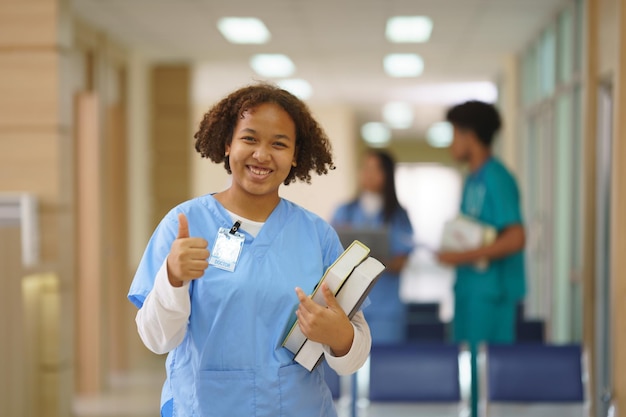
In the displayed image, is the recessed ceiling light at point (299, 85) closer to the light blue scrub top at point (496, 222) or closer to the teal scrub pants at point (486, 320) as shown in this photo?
the light blue scrub top at point (496, 222)

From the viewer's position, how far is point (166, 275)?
1.89 metres

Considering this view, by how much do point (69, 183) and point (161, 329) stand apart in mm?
3862

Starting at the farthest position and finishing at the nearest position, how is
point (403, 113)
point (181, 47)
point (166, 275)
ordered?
point (403, 113) → point (181, 47) → point (166, 275)

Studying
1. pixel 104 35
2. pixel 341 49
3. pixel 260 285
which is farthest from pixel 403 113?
pixel 260 285

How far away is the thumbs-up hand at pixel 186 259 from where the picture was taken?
1.84 meters

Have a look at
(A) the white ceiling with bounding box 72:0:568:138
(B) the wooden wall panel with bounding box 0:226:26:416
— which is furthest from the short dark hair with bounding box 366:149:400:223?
(B) the wooden wall panel with bounding box 0:226:26:416

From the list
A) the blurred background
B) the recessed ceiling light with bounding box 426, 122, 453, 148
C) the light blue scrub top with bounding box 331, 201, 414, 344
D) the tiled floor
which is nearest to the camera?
the blurred background

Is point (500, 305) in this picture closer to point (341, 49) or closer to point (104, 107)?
point (104, 107)

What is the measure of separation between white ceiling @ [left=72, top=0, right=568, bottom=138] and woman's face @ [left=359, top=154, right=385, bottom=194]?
1660 millimetres

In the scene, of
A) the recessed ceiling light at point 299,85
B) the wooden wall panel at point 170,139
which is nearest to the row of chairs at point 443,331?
the wooden wall panel at point 170,139

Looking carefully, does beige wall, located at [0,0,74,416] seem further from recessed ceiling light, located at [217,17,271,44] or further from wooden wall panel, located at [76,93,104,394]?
recessed ceiling light, located at [217,17,271,44]

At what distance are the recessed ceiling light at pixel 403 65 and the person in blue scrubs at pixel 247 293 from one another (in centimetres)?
755

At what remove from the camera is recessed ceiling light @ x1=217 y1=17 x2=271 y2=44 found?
24.1ft

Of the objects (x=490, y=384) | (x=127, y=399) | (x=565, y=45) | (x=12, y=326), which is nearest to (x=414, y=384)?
(x=490, y=384)
